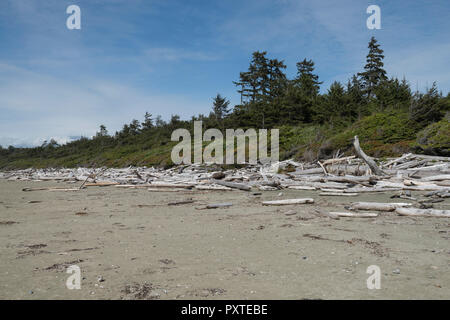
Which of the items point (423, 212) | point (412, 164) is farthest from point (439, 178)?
point (423, 212)

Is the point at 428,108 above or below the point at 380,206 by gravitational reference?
above

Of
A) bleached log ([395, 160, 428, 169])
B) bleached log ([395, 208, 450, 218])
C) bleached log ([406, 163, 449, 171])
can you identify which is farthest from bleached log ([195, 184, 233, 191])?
bleached log ([406, 163, 449, 171])

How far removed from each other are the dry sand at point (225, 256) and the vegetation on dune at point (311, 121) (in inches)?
565

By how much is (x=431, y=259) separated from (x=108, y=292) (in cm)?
443

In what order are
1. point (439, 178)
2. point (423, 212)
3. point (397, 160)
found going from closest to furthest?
point (423, 212)
point (439, 178)
point (397, 160)

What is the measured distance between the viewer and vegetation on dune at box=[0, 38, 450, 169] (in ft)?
68.6

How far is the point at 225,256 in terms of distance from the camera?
176 inches

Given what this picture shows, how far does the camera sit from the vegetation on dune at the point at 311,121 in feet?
68.6

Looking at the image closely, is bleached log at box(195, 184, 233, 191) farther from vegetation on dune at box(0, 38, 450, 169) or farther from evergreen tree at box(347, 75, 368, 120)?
evergreen tree at box(347, 75, 368, 120)

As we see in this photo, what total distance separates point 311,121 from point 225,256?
3603cm

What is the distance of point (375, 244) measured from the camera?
4949mm

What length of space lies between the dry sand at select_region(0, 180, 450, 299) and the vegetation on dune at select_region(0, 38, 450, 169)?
14.3 metres

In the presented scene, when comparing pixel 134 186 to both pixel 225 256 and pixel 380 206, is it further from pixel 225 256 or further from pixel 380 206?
pixel 225 256

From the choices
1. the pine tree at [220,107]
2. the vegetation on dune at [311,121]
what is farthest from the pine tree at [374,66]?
the pine tree at [220,107]
